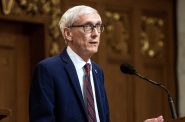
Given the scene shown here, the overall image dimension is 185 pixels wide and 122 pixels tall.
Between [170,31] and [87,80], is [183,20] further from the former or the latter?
[87,80]

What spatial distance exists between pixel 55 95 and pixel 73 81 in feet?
0.47

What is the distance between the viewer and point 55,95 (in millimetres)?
3732

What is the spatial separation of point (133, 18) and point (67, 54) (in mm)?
3381

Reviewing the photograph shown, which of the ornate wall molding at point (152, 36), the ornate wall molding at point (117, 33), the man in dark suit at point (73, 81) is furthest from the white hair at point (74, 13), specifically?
the ornate wall molding at point (152, 36)

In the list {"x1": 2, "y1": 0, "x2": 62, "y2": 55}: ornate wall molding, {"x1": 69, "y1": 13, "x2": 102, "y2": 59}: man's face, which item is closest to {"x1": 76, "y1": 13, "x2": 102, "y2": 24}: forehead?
{"x1": 69, "y1": 13, "x2": 102, "y2": 59}: man's face

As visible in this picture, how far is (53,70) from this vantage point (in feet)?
12.4

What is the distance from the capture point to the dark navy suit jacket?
3.65m

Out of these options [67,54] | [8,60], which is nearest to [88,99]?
[67,54]

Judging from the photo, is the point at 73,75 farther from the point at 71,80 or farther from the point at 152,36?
the point at 152,36

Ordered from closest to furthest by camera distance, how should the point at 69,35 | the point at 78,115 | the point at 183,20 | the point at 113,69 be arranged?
the point at 78,115 < the point at 69,35 < the point at 113,69 < the point at 183,20

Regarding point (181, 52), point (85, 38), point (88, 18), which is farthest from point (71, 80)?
point (181, 52)

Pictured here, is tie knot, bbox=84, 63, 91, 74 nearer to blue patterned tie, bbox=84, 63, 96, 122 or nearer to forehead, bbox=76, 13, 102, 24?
blue patterned tie, bbox=84, 63, 96, 122

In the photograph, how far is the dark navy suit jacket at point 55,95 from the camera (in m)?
3.65

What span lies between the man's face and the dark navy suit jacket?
139 millimetres
